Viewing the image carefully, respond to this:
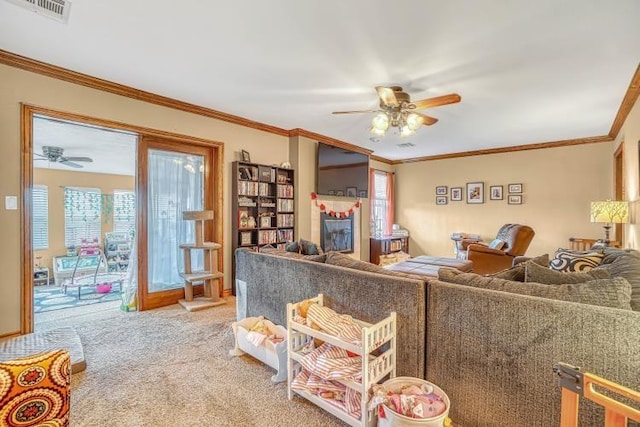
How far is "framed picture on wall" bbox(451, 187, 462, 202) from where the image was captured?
644cm

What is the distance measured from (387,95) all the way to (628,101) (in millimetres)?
2829

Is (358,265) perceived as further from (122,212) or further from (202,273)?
(122,212)

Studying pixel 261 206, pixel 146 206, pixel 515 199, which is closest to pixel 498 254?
pixel 515 199

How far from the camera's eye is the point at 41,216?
226 inches

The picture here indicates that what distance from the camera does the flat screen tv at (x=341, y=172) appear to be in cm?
520

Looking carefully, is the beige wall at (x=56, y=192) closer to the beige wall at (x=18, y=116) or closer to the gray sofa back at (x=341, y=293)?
the beige wall at (x=18, y=116)

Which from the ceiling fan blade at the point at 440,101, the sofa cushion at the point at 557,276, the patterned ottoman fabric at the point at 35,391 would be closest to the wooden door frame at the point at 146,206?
the patterned ottoman fabric at the point at 35,391

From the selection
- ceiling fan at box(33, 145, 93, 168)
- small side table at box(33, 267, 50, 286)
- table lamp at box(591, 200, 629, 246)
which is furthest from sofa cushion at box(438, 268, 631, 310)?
small side table at box(33, 267, 50, 286)

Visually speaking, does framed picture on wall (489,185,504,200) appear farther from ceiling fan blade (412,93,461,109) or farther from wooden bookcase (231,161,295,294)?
wooden bookcase (231,161,295,294)

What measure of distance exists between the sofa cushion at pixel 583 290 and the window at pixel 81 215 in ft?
24.1

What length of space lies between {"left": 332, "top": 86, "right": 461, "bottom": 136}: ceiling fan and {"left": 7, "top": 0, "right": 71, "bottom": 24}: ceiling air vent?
224 centimetres

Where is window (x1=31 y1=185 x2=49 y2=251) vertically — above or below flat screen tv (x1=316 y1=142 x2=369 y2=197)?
below

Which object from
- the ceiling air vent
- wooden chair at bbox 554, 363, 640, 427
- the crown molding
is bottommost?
wooden chair at bbox 554, 363, 640, 427

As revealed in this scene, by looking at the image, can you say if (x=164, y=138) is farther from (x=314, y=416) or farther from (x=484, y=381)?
(x=484, y=381)
